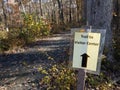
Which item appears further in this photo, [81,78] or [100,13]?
[100,13]

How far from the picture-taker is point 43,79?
620 cm

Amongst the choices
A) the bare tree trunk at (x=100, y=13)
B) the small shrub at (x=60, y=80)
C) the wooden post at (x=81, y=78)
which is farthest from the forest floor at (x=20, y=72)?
the wooden post at (x=81, y=78)

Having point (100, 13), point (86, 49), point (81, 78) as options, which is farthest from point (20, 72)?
point (86, 49)

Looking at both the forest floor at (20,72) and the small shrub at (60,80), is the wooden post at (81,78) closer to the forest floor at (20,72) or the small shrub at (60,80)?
the small shrub at (60,80)

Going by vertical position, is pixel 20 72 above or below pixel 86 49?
below

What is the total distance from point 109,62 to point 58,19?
23.7m

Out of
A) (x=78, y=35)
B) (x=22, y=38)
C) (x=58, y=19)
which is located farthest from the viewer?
(x=58, y=19)

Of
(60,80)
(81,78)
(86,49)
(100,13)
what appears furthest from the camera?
(100,13)

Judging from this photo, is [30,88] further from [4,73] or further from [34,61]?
[34,61]

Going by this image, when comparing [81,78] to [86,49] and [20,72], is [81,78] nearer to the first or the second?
[86,49]

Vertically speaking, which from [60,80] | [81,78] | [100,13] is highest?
[100,13]

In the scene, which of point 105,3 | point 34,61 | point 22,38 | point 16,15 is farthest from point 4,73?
point 16,15

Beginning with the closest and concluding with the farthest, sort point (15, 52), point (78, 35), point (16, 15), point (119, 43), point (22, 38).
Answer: point (78, 35), point (119, 43), point (15, 52), point (22, 38), point (16, 15)

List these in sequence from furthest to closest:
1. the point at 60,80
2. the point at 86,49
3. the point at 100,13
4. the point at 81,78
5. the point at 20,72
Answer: the point at 20,72 → the point at 100,13 → the point at 60,80 → the point at 81,78 → the point at 86,49
